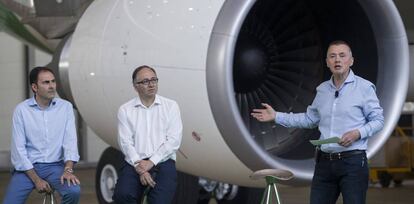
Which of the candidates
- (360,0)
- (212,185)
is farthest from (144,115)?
Result: (212,185)

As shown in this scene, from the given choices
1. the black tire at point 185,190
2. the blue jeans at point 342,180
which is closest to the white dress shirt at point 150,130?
the blue jeans at point 342,180

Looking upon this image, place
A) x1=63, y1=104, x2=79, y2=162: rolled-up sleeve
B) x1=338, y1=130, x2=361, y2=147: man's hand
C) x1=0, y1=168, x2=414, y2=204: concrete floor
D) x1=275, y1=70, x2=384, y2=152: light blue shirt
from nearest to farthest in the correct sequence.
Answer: x1=338, y1=130, x2=361, y2=147: man's hand, x1=275, y1=70, x2=384, y2=152: light blue shirt, x1=63, y1=104, x2=79, y2=162: rolled-up sleeve, x1=0, y1=168, x2=414, y2=204: concrete floor

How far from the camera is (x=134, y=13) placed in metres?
4.93

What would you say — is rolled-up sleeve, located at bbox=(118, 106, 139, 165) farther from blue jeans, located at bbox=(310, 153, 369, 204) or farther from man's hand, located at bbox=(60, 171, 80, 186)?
blue jeans, located at bbox=(310, 153, 369, 204)

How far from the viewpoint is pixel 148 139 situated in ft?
11.8

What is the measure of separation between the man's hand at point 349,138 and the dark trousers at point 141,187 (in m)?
0.78

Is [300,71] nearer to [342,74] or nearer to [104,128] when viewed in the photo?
[104,128]

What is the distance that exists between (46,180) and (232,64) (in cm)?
116

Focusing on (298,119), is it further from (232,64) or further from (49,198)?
(49,198)

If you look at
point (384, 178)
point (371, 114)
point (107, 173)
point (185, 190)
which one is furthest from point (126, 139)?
point (384, 178)

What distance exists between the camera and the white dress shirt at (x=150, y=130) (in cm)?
359

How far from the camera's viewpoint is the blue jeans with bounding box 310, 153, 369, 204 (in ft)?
11.0

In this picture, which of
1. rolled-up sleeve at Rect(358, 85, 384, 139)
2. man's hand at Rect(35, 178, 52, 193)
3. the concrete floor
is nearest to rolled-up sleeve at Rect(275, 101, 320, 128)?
rolled-up sleeve at Rect(358, 85, 384, 139)

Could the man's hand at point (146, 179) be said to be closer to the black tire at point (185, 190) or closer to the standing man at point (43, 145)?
the standing man at point (43, 145)
